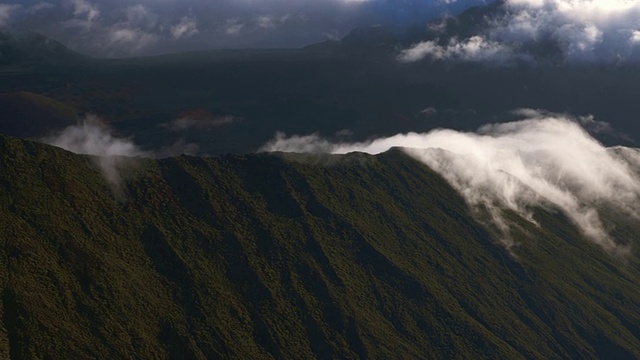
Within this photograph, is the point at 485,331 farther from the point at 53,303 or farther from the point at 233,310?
the point at 53,303

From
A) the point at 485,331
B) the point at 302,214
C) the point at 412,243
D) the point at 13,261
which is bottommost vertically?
the point at 485,331

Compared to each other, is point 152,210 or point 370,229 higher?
point 152,210

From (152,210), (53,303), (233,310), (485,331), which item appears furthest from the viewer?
(485,331)

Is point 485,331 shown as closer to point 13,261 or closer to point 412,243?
point 412,243

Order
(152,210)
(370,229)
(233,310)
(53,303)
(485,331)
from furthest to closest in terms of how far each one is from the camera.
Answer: (370,229) → (485,331) → (152,210) → (233,310) → (53,303)

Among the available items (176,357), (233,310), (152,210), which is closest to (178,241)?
(152,210)

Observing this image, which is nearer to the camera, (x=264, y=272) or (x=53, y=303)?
(x=53, y=303)
